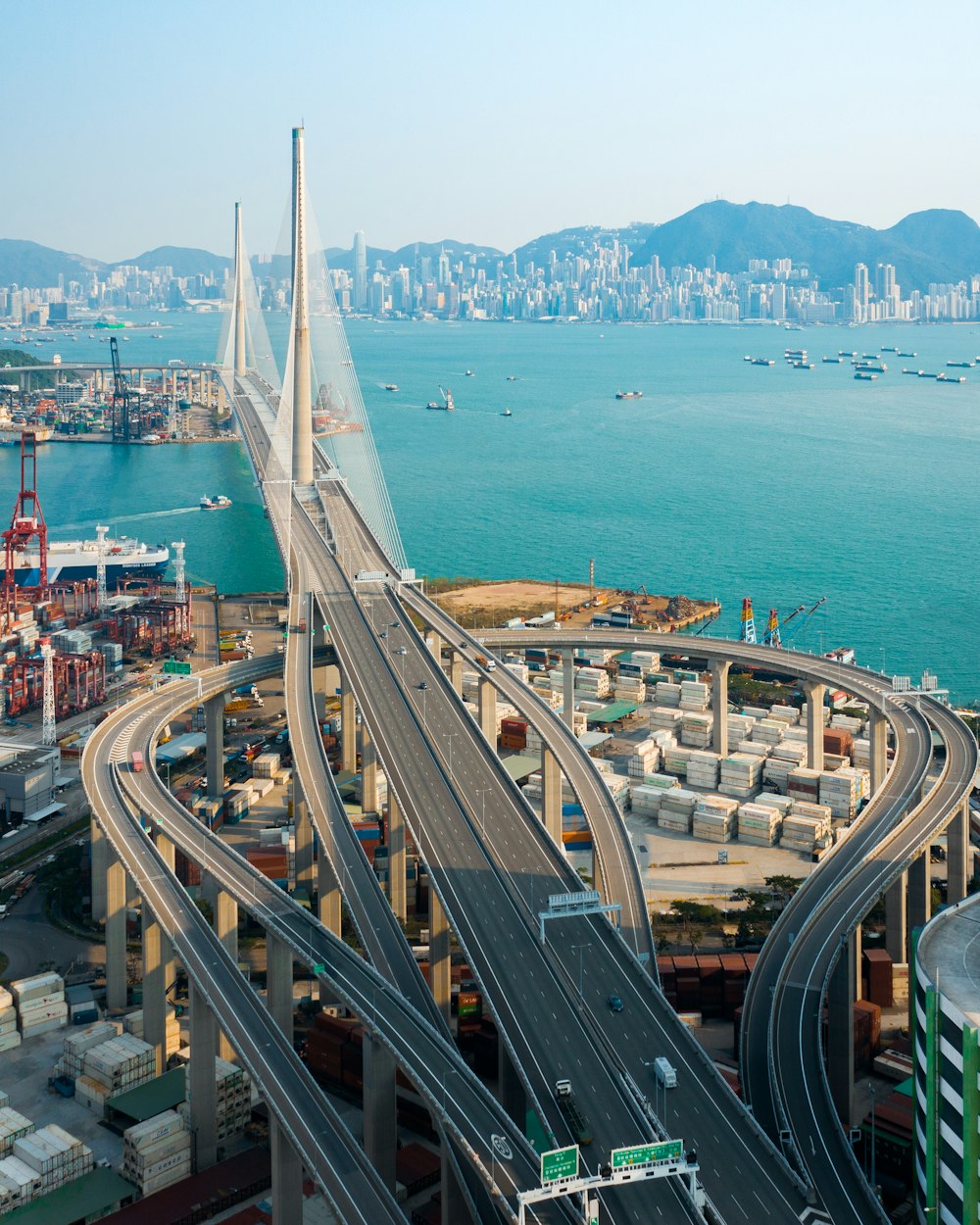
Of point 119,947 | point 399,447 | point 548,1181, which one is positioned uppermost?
point 399,447

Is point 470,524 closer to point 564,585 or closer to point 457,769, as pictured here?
point 564,585

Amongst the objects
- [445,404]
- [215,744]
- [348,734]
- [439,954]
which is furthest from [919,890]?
[445,404]

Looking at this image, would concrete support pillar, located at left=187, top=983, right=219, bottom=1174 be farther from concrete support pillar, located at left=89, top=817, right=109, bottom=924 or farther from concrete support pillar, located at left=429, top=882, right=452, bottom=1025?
concrete support pillar, located at left=89, top=817, right=109, bottom=924

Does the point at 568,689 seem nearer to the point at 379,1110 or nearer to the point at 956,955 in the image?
the point at 379,1110

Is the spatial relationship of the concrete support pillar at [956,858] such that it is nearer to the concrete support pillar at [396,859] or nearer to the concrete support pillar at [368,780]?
the concrete support pillar at [396,859]

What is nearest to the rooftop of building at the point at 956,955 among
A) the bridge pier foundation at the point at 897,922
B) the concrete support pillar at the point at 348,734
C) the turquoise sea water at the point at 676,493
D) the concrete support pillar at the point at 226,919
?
the bridge pier foundation at the point at 897,922

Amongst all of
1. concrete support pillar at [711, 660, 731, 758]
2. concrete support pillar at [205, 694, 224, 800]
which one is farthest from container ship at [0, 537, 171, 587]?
concrete support pillar at [711, 660, 731, 758]

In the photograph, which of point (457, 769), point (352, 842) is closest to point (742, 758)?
point (457, 769)
